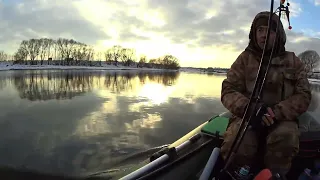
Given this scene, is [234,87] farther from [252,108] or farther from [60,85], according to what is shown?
[60,85]

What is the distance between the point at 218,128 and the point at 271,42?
2.01 meters

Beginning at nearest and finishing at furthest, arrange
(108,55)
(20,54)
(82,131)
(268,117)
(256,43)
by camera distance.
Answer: (268,117) < (256,43) < (82,131) < (20,54) < (108,55)

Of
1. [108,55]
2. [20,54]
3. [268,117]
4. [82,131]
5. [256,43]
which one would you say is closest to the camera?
[268,117]

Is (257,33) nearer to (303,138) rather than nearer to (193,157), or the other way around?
(303,138)

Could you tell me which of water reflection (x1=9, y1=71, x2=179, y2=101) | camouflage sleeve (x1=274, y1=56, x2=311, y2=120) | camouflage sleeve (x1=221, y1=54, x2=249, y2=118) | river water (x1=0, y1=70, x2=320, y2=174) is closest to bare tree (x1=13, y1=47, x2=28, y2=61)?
water reflection (x1=9, y1=71, x2=179, y2=101)

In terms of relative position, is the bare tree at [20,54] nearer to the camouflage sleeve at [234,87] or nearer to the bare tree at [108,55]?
the bare tree at [108,55]

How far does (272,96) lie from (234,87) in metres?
0.38

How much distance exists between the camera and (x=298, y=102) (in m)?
2.51

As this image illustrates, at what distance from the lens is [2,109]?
35.6ft

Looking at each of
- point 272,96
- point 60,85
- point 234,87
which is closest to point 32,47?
point 60,85

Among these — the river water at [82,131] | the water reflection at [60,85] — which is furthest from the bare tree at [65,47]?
the river water at [82,131]

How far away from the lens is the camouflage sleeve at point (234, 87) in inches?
103

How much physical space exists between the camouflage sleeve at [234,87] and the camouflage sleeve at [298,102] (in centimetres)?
35

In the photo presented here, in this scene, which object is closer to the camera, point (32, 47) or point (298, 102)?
point (298, 102)
